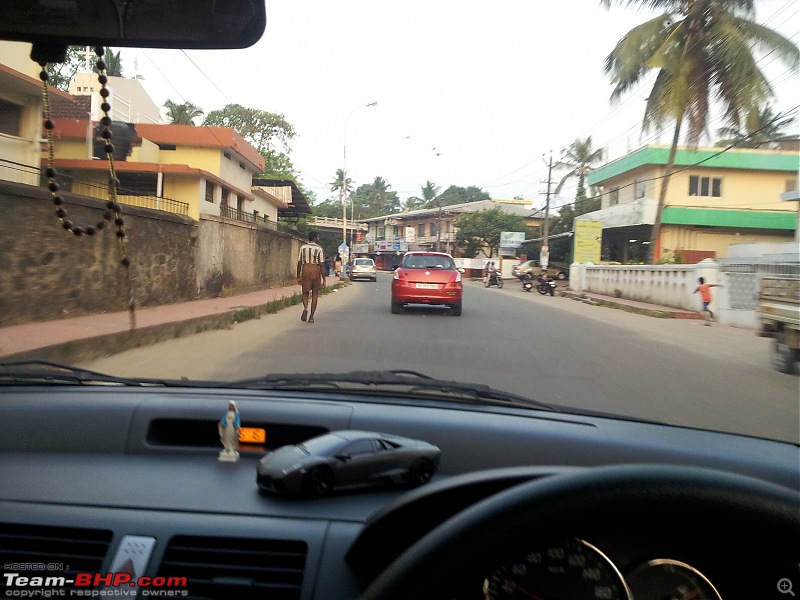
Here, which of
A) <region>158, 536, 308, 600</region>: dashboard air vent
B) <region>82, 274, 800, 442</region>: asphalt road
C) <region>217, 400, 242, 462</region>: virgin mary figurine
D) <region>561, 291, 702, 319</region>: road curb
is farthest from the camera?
<region>561, 291, 702, 319</region>: road curb

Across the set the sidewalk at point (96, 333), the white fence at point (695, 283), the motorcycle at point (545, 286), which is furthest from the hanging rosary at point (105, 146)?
the motorcycle at point (545, 286)

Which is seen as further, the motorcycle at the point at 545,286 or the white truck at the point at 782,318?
the motorcycle at the point at 545,286

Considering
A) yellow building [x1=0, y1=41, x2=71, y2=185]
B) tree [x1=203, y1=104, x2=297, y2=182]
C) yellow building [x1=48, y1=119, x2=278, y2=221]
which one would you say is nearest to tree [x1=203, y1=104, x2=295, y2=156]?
tree [x1=203, y1=104, x2=297, y2=182]

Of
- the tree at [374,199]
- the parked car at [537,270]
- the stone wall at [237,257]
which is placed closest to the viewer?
the stone wall at [237,257]

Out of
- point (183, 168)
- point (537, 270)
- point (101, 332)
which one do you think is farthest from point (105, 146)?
point (537, 270)

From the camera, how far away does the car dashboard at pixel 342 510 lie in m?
1.36

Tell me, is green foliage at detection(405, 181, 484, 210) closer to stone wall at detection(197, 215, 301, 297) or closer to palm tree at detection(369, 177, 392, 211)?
palm tree at detection(369, 177, 392, 211)

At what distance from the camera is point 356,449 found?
2273 mm

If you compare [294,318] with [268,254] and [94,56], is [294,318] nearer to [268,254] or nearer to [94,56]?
[94,56]

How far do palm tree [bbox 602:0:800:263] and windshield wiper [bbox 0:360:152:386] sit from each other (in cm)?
2098

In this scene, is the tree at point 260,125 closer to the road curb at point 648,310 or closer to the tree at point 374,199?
the road curb at point 648,310

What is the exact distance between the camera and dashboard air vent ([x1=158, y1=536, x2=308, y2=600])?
1805mm

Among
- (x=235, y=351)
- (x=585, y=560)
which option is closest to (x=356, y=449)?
(x=585, y=560)

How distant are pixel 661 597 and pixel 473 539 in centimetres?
60
